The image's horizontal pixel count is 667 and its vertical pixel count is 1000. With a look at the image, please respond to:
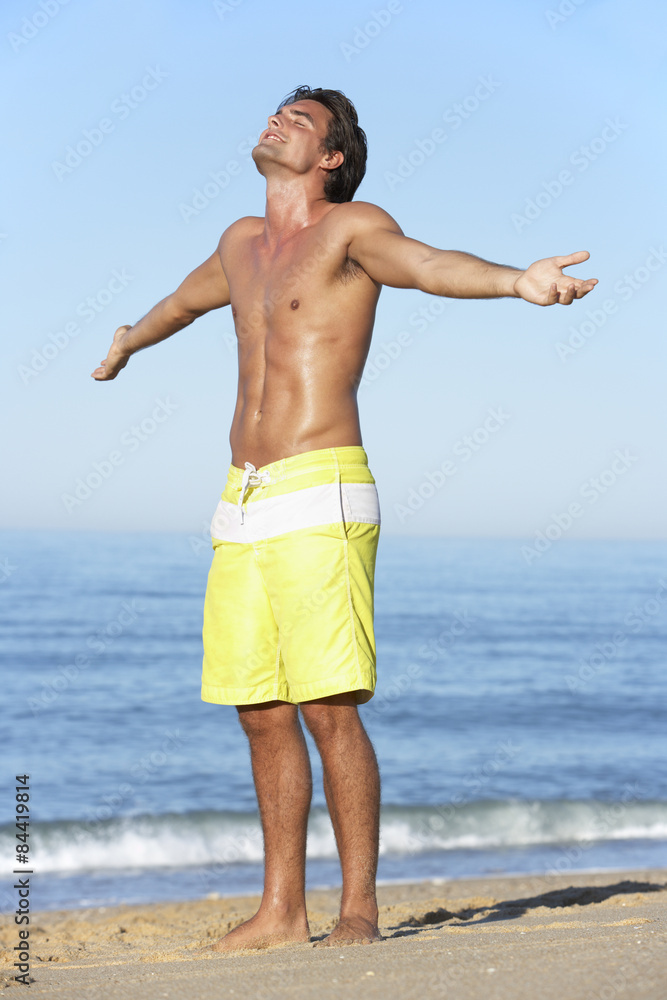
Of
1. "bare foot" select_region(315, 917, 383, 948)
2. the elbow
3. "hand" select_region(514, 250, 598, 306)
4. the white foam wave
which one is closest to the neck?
the elbow

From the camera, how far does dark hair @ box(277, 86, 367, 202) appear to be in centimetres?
318

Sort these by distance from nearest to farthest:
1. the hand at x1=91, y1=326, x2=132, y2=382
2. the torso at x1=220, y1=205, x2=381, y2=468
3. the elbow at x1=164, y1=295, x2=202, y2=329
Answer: the torso at x1=220, y1=205, x2=381, y2=468 < the elbow at x1=164, y1=295, x2=202, y2=329 < the hand at x1=91, y1=326, x2=132, y2=382

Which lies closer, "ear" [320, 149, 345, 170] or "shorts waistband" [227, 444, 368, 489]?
"shorts waistband" [227, 444, 368, 489]

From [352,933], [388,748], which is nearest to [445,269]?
[352,933]

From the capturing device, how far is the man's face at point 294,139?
3.09 meters

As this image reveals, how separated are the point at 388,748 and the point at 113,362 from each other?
7.89m

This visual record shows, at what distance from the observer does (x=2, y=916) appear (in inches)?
194

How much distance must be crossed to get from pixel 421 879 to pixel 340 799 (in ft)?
11.5

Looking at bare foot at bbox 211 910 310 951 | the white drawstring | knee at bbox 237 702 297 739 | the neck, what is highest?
the neck

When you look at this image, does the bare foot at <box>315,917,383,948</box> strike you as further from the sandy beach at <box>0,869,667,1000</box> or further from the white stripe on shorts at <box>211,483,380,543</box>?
the white stripe on shorts at <box>211,483,380,543</box>

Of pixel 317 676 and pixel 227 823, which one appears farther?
pixel 227 823

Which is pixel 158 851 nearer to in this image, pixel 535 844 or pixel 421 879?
pixel 421 879

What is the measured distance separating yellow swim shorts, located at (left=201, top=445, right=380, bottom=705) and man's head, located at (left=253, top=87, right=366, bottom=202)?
0.94 meters

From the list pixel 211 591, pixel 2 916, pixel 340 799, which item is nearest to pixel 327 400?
pixel 211 591
